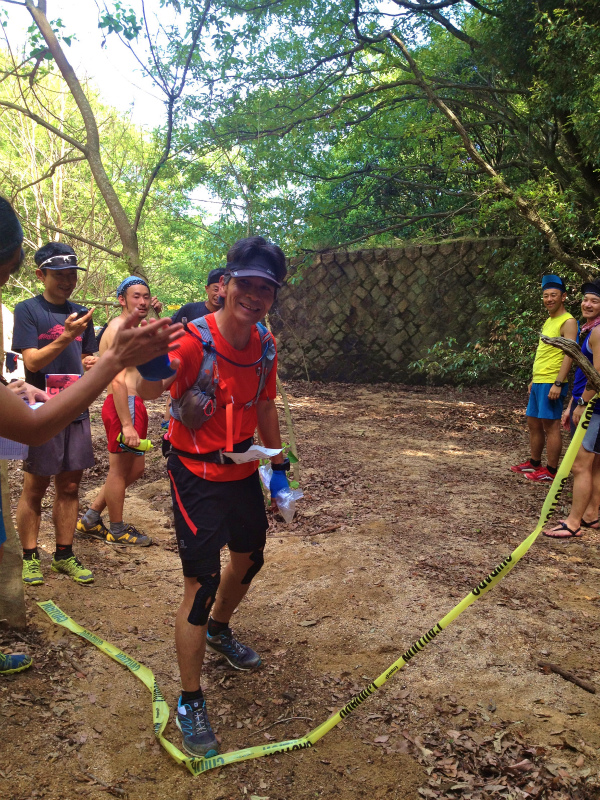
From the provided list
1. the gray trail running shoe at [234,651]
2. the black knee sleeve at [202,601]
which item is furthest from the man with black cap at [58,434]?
the black knee sleeve at [202,601]

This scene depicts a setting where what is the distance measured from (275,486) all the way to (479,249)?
10.4 meters

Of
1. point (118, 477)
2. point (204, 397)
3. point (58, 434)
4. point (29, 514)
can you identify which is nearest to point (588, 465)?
point (204, 397)

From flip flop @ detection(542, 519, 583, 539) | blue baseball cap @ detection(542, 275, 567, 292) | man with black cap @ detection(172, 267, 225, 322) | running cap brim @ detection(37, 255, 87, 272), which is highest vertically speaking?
blue baseball cap @ detection(542, 275, 567, 292)

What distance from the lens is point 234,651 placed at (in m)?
3.18

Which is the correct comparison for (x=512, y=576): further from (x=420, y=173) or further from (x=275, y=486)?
(x=420, y=173)

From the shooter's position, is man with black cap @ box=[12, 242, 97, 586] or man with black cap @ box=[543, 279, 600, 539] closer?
man with black cap @ box=[12, 242, 97, 586]

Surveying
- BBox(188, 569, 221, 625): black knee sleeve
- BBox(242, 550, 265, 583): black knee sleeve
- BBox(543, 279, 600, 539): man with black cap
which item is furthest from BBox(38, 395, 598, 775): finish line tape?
BBox(543, 279, 600, 539): man with black cap

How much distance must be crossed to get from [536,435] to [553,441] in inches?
10.7

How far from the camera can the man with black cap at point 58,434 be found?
375 cm

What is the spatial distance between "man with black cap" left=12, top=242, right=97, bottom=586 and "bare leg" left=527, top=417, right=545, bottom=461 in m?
4.51

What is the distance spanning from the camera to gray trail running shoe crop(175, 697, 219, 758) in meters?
2.46

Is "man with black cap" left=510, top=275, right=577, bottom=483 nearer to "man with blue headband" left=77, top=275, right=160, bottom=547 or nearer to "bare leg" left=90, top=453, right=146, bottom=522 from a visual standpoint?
"man with blue headband" left=77, top=275, right=160, bottom=547

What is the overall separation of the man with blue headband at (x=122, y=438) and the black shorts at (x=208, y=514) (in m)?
1.73

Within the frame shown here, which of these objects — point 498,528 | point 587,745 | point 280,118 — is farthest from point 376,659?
point 280,118
